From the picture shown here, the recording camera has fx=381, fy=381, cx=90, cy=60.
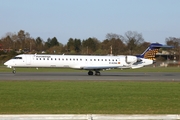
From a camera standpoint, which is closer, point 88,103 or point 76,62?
point 88,103

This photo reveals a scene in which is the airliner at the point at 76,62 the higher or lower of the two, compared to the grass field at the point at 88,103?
higher

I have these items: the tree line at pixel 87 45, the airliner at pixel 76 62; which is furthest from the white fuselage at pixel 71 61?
the tree line at pixel 87 45

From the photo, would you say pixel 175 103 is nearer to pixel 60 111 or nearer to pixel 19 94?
pixel 60 111

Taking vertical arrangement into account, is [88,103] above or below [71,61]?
below

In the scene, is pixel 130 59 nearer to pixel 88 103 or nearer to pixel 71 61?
pixel 71 61

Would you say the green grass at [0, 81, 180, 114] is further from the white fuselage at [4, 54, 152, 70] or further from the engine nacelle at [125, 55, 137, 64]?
the engine nacelle at [125, 55, 137, 64]

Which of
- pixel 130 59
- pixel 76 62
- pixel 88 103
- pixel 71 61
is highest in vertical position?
pixel 130 59

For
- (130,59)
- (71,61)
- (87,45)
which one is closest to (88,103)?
(71,61)

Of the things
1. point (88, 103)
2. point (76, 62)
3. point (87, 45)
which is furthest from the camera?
point (87, 45)

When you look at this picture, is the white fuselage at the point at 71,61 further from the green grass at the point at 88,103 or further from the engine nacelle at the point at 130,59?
the green grass at the point at 88,103

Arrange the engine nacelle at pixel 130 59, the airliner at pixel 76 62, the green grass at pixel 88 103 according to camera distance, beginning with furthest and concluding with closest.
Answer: the engine nacelle at pixel 130 59
the airliner at pixel 76 62
the green grass at pixel 88 103

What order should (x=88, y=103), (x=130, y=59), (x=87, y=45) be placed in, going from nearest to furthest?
(x=88, y=103)
(x=130, y=59)
(x=87, y=45)

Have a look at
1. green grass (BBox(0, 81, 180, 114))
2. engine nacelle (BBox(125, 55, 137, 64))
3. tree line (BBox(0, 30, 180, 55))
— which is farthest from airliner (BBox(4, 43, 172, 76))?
tree line (BBox(0, 30, 180, 55))

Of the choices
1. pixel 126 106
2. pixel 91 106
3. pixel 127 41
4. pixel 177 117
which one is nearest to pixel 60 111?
pixel 91 106
